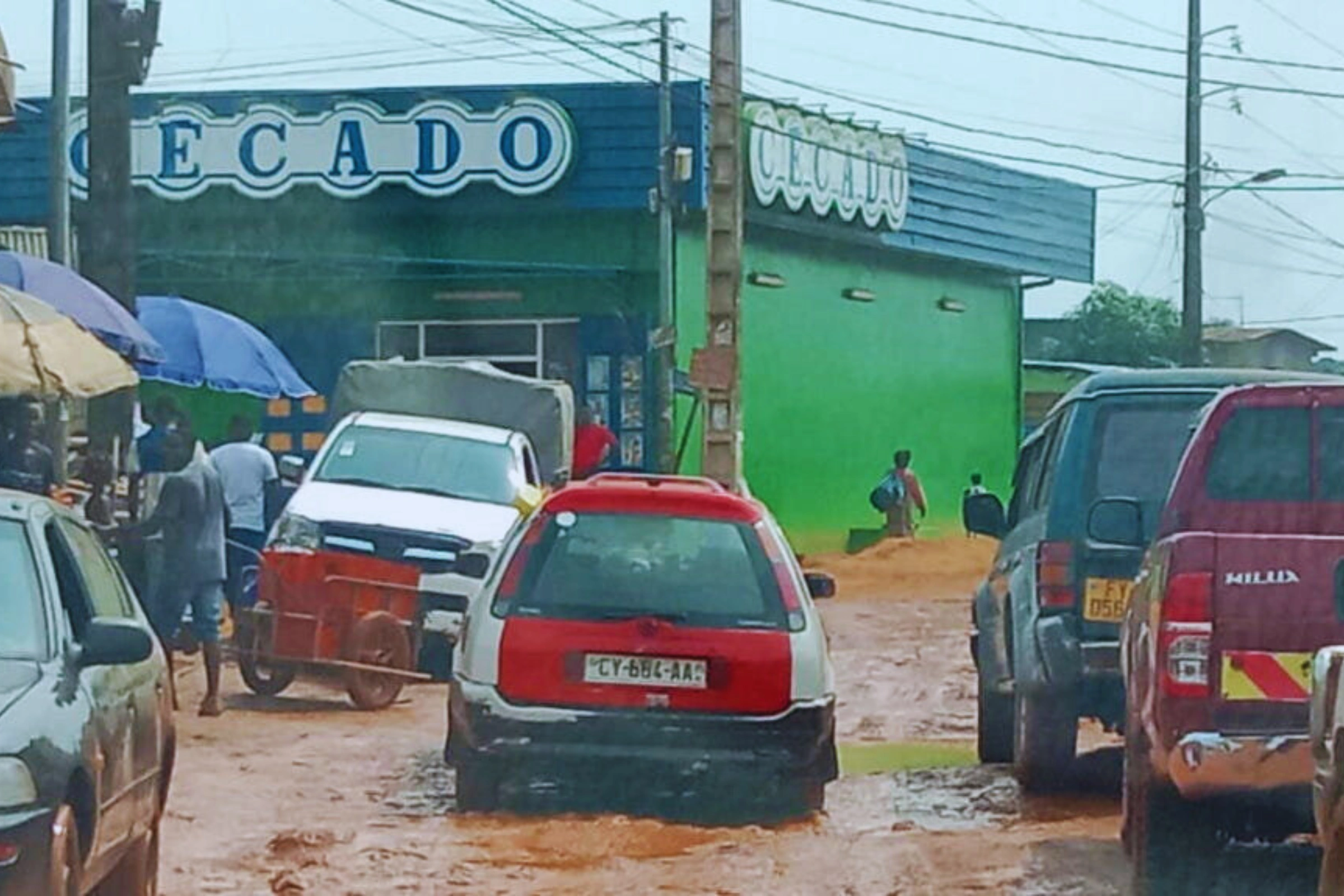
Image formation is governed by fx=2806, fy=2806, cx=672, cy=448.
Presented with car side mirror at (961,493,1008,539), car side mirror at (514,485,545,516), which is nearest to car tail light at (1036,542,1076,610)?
car side mirror at (961,493,1008,539)

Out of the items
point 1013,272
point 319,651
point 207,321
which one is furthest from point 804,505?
point 319,651

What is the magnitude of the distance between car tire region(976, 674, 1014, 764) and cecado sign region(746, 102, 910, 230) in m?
18.5

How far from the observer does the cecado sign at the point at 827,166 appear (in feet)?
110

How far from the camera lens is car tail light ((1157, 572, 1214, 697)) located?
341 inches

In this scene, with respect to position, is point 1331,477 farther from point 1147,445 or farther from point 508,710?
point 508,710

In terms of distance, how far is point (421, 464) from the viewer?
2005cm

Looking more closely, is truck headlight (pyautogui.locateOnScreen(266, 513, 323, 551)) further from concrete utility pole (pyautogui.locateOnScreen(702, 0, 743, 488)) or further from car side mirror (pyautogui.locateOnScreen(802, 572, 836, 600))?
car side mirror (pyautogui.locateOnScreen(802, 572, 836, 600))

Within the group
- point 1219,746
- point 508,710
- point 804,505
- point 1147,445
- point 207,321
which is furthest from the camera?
point 804,505

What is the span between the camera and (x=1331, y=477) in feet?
33.4

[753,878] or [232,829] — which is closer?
[753,878]

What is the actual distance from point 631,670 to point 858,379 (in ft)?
89.7

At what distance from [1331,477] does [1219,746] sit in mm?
1792

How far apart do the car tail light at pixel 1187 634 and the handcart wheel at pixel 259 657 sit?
9081 mm

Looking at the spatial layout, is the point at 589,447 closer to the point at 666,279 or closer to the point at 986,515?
the point at 666,279
